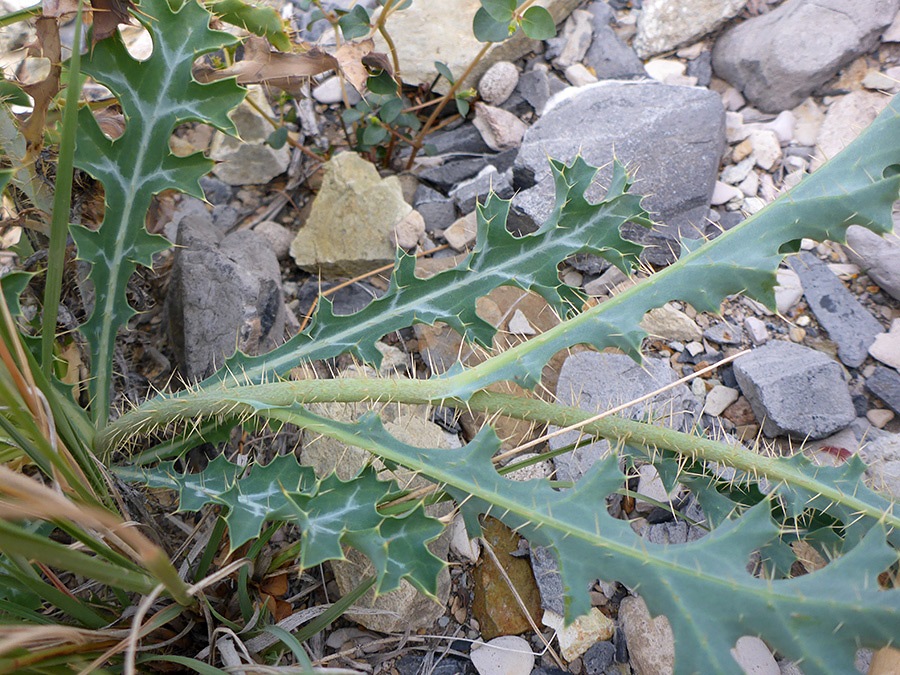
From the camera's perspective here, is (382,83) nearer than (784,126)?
Yes

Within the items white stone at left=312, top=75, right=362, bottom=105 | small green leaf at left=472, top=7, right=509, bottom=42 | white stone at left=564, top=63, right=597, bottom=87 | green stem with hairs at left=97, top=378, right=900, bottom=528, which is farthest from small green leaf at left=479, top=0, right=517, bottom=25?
green stem with hairs at left=97, top=378, right=900, bottom=528

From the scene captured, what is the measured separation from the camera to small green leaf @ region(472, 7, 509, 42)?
5.97 feet

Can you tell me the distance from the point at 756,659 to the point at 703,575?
618 millimetres

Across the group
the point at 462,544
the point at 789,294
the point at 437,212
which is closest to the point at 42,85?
the point at 437,212

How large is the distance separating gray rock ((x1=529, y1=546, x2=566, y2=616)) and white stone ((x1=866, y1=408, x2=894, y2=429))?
929mm

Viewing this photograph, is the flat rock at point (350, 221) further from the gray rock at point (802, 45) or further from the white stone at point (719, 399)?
the gray rock at point (802, 45)

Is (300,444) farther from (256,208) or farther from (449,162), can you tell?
(449,162)

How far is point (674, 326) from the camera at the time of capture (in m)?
1.82

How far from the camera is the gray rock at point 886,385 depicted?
1.62 meters

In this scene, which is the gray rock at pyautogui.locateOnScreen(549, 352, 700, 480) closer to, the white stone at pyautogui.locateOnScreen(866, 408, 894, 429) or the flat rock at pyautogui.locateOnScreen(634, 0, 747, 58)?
the white stone at pyautogui.locateOnScreen(866, 408, 894, 429)

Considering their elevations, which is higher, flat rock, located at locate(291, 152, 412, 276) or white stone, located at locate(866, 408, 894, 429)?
flat rock, located at locate(291, 152, 412, 276)

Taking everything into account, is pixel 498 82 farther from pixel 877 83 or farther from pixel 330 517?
pixel 330 517

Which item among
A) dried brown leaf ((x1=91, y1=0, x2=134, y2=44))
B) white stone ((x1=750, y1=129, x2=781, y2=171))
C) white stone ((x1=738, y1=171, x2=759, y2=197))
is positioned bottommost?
white stone ((x1=738, y1=171, x2=759, y2=197))

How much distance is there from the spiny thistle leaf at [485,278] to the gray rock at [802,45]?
1208mm
